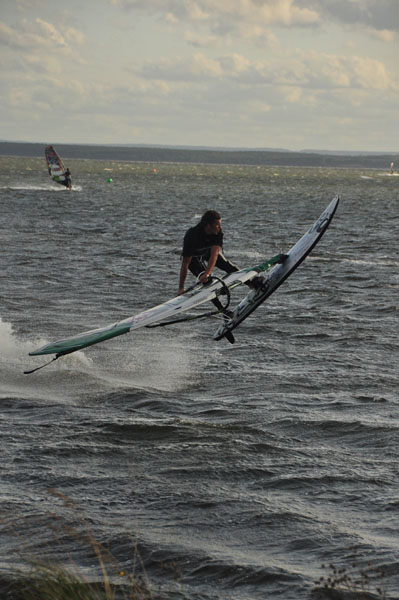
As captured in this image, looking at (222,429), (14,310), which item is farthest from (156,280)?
(222,429)

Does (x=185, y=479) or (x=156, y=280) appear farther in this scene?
(x=156, y=280)

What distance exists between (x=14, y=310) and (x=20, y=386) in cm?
634

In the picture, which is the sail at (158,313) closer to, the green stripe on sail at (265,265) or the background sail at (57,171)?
the green stripe on sail at (265,265)

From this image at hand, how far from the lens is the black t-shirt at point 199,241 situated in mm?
12680

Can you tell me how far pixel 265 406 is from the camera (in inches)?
511

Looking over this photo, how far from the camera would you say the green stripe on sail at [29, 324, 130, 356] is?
36.1ft

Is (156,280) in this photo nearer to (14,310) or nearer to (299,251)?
(14,310)

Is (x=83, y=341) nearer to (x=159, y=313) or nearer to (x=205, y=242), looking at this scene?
(x=159, y=313)

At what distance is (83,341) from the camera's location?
1123 centimetres

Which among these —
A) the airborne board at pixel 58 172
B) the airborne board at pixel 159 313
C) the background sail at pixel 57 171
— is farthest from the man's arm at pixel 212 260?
the airborne board at pixel 58 172

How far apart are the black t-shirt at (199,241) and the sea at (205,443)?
2.46m

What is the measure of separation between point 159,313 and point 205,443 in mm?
2096

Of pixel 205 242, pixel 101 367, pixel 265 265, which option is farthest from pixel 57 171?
pixel 205 242

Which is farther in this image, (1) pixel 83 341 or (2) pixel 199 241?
(2) pixel 199 241
